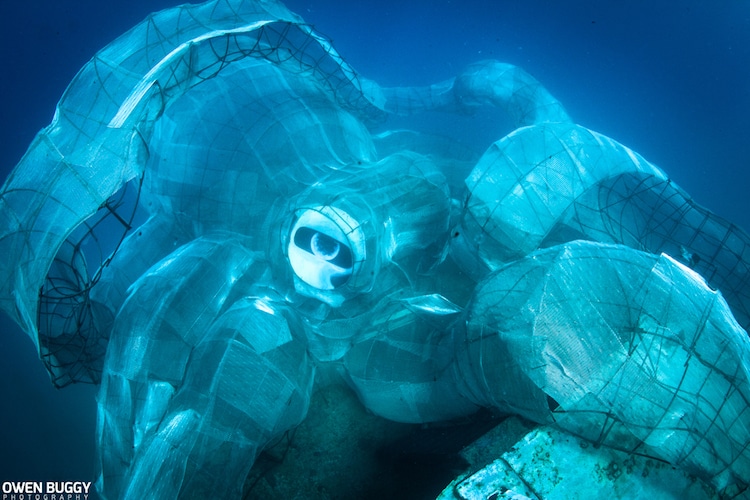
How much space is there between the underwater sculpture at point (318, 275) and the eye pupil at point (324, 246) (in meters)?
0.02

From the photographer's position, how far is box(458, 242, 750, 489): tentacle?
6.42ft

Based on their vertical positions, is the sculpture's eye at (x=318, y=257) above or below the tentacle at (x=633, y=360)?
above

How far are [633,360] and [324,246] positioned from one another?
231 cm

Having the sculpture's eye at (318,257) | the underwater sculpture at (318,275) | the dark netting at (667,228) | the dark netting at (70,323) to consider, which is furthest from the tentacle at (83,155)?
the dark netting at (667,228)

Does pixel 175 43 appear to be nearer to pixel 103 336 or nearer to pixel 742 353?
pixel 103 336

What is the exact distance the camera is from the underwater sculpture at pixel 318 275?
2027 millimetres

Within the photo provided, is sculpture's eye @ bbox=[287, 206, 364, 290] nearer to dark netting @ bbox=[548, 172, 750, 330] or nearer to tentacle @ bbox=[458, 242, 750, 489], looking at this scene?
tentacle @ bbox=[458, 242, 750, 489]

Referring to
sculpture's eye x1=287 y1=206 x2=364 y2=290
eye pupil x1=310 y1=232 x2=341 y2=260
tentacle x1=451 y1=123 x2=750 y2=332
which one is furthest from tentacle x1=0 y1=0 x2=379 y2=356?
tentacle x1=451 y1=123 x2=750 y2=332

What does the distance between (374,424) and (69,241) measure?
2.93m

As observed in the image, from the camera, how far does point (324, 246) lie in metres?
3.38

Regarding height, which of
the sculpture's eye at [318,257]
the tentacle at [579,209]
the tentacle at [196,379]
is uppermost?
the tentacle at [579,209]

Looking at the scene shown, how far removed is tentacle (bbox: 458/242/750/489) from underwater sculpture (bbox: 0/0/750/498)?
0.04 ft

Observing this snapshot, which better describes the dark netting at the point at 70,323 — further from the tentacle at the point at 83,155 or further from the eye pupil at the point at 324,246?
the eye pupil at the point at 324,246

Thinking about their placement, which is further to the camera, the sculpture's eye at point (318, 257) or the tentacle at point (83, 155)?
the sculpture's eye at point (318, 257)
